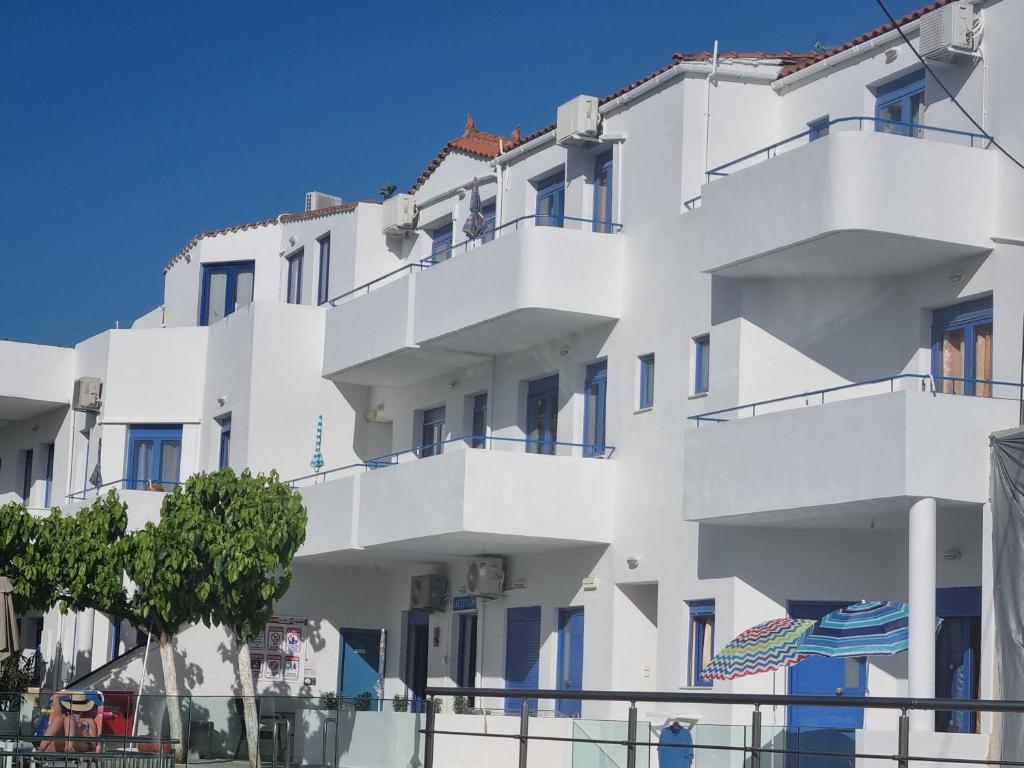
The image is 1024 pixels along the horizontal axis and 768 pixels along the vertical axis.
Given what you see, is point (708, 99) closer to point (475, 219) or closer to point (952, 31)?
point (952, 31)

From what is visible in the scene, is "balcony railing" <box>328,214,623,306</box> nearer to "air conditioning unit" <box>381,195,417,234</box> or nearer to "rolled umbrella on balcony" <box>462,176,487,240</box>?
"rolled umbrella on balcony" <box>462,176,487,240</box>

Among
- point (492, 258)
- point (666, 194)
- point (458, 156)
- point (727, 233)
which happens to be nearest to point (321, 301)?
point (458, 156)

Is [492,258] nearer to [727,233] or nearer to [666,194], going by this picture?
[666,194]

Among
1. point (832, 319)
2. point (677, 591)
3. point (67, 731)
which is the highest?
point (832, 319)

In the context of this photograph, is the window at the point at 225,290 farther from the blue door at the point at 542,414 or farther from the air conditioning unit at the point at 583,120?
the air conditioning unit at the point at 583,120

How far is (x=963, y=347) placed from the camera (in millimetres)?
19406

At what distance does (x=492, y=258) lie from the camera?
Answer: 82.5 ft

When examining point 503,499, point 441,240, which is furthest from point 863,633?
point 441,240

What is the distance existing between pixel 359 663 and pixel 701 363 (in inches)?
452

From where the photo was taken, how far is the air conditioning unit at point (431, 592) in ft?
93.4

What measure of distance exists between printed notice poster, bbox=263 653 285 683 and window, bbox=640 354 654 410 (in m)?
9.97

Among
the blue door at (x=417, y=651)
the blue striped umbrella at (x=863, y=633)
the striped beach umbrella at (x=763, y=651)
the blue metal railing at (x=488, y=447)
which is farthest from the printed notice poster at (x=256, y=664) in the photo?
the blue striped umbrella at (x=863, y=633)

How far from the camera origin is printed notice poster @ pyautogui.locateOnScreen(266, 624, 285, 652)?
29.9m

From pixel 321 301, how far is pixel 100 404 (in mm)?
5001
